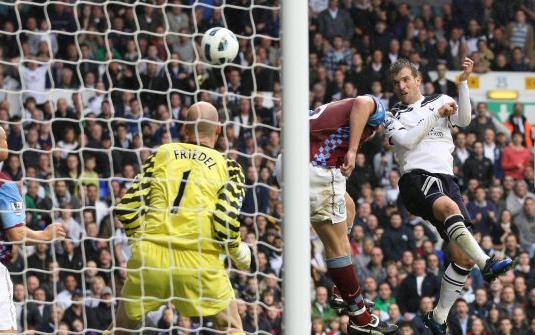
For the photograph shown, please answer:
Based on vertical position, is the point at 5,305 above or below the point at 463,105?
below

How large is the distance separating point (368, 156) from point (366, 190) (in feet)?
2.38

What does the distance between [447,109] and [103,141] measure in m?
5.02

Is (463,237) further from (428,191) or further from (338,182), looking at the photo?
(338,182)

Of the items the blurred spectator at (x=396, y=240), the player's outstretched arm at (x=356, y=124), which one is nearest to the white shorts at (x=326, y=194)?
the player's outstretched arm at (x=356, y=124)

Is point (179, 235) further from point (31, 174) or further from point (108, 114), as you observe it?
point (108, 114)

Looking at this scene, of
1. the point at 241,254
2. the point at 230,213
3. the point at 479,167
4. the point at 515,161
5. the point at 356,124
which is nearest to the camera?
the point at 230,213

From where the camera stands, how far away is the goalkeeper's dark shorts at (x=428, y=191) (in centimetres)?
944

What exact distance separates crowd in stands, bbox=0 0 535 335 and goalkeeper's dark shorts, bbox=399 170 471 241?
1.24 metres

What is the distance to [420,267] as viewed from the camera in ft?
50.1

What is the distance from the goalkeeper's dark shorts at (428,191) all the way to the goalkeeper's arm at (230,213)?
163cm

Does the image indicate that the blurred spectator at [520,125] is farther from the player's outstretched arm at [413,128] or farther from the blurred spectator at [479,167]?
the player's outstretched arm at [413,128]

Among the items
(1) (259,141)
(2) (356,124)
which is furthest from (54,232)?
(1) (259,141)

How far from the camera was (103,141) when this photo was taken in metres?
13.3

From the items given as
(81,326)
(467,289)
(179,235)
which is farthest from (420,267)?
(179,235)
